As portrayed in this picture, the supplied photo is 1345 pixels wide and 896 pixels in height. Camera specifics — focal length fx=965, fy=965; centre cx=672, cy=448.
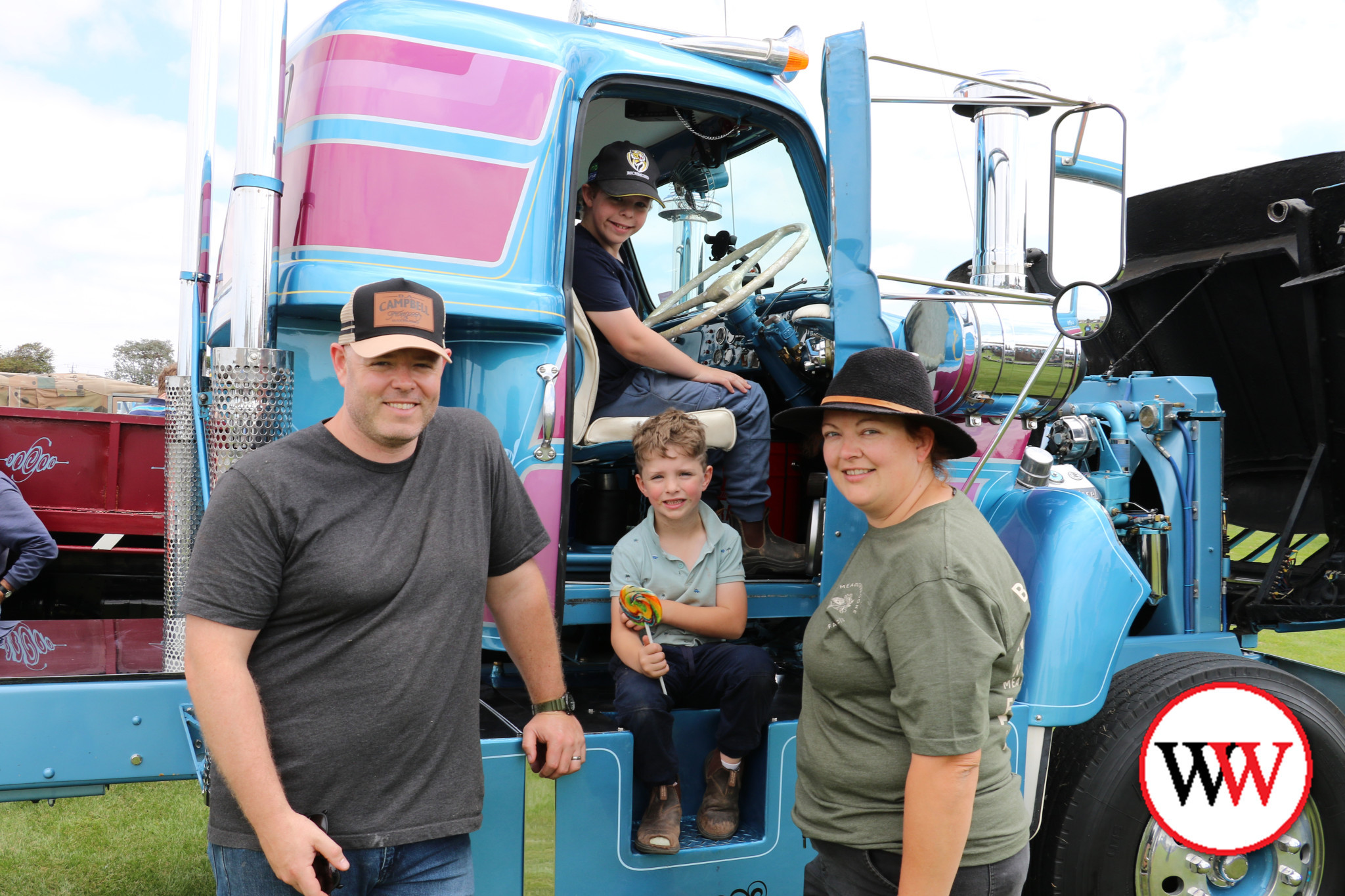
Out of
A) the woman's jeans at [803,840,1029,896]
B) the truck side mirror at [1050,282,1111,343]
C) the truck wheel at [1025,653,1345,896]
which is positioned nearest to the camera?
the woman's jeans at [803,840,1029,896]

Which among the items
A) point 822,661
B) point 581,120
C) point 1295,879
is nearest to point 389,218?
point 581,120

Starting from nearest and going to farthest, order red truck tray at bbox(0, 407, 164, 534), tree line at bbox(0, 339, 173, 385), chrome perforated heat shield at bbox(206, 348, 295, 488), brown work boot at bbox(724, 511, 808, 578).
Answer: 1. chrome perforated heat shield at bbox(206, 348, 295, 488)
2. brown work boot at bbox(724, 511, 808, 578)
3. red truck tray at bbox(0, 407, 164, 534)
4. tree line at bbox(0, 339, 173, 385)

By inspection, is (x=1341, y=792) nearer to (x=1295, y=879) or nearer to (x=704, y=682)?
(x=1295, y=879)

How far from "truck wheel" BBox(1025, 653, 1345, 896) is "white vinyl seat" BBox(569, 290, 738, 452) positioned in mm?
1366

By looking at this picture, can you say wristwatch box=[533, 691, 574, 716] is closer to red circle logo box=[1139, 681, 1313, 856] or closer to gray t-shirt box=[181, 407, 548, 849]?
gray t-shirt box=[181, 407, 548, 849]

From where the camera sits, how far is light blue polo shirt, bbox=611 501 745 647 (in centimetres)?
264

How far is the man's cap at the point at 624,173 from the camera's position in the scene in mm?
2904

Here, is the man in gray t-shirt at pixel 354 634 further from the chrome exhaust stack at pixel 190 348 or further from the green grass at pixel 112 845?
the green grass at pixel 112 845

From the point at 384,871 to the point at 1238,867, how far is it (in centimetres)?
251

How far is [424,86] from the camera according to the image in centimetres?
246

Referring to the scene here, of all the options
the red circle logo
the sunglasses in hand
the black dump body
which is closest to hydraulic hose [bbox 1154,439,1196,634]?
the red circle logo

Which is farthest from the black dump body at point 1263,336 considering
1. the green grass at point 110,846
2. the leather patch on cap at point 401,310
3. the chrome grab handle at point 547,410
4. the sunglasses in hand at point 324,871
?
the green grass at point 110,846

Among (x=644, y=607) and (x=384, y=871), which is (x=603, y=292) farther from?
(x=384, y=871)

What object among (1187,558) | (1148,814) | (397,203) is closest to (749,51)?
(397,203)
